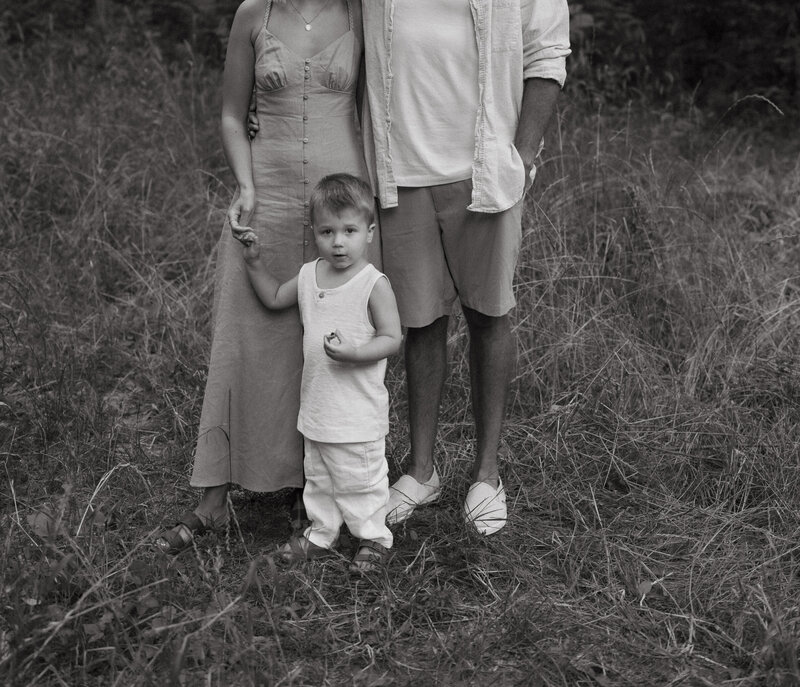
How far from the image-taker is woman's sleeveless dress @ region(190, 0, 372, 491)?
3.01 m

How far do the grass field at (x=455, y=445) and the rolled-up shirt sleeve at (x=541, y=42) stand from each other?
1322mm

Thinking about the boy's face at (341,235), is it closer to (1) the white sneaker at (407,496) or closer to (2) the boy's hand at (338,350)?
(2) the boy's hand at (338,350)

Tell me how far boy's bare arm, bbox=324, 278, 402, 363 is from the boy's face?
4.5 inches

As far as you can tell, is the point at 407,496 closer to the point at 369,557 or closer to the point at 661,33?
the point at 369,557

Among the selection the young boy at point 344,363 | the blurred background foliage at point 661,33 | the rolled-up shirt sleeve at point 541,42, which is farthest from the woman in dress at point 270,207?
the blurred background foliage at point 661,33

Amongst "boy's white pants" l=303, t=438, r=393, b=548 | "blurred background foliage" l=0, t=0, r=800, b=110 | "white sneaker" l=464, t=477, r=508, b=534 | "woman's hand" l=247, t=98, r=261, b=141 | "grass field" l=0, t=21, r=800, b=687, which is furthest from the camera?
"blurred background foliage" l=0, t=0, r=800, b=110

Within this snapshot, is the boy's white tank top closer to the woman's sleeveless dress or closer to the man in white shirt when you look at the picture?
the woman's sleeveless dress

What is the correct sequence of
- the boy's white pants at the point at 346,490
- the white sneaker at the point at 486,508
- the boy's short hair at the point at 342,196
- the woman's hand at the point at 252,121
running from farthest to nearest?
the white sneaker at the point at 486,508
the woman's hand at the point at 252,121
the boy's white pants at the point at 346,490
the boy's short hair at the point at 342,196

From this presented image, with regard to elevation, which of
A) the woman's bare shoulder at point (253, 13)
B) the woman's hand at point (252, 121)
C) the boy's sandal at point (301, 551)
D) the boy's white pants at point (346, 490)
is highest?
the woman's bare shoulder at point (253, 13)

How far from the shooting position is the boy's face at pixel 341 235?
112 inches

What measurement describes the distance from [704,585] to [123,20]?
6.48 metres

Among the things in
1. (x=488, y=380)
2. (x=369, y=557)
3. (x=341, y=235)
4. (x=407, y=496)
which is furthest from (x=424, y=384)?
Answer: (x=341, y=235)

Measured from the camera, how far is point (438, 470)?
146 inches

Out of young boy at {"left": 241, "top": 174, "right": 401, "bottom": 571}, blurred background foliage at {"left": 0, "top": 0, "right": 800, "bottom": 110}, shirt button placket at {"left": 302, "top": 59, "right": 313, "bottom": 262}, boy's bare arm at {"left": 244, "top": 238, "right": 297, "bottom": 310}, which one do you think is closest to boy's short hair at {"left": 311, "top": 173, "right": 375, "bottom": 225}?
young boy at {"left": 241, "top": 174, "right": 401, "bottom": 571}
